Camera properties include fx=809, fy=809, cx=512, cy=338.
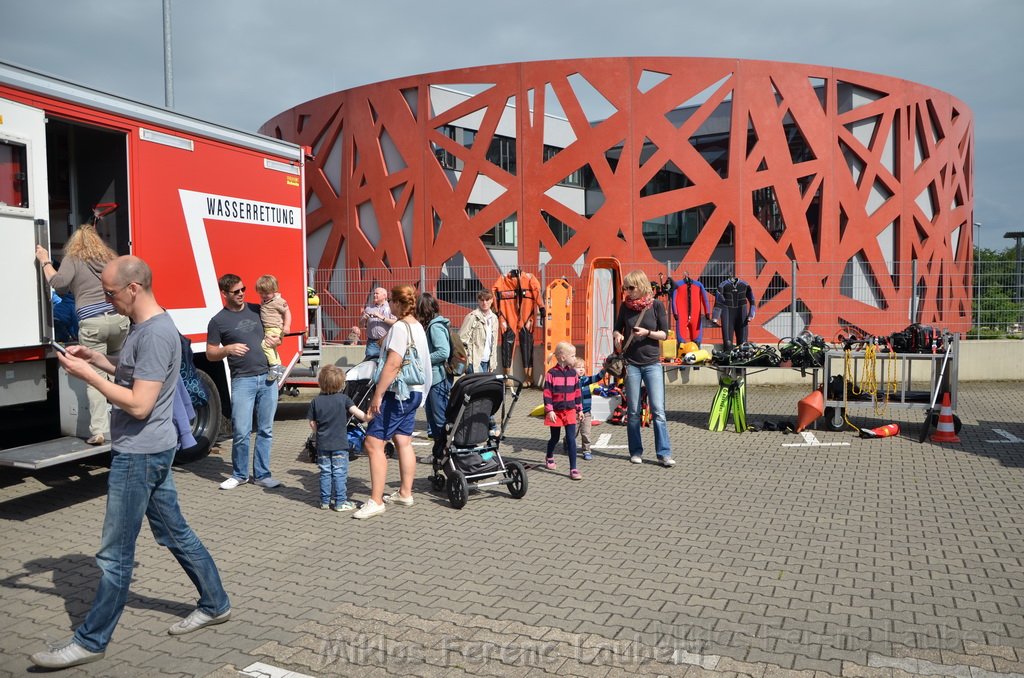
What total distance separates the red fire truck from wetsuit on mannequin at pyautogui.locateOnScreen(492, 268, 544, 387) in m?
5.31

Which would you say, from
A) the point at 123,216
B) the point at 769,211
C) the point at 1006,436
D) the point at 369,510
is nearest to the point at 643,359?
the point at 369,510

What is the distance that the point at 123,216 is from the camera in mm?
7680

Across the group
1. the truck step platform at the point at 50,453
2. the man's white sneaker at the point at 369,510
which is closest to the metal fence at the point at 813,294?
the man's white sneaker at the point at 369,510

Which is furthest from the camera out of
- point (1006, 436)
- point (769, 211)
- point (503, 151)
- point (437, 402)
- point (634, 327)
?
point (503, 151)

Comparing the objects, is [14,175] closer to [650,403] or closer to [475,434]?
[475,434]

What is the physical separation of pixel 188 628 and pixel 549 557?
2.23 meters

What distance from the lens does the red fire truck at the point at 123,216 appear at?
6445 millimetres

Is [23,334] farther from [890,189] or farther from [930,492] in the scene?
[890,189]

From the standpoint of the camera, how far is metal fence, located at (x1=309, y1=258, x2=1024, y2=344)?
48.0 ft

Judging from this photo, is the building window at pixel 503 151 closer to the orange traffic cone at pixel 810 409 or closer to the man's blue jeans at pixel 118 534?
the orange traffic cone at pixel 810 409

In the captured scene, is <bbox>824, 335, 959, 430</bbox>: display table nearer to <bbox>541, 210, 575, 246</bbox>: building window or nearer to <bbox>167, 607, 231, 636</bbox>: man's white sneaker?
<bbox>167, 607, 231, 636</bbox>: man's white sneaker

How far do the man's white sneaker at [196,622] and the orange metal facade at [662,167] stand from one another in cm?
1230

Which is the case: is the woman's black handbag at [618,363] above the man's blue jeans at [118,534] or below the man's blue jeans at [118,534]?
above

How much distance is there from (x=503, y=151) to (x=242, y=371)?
24.2 m
